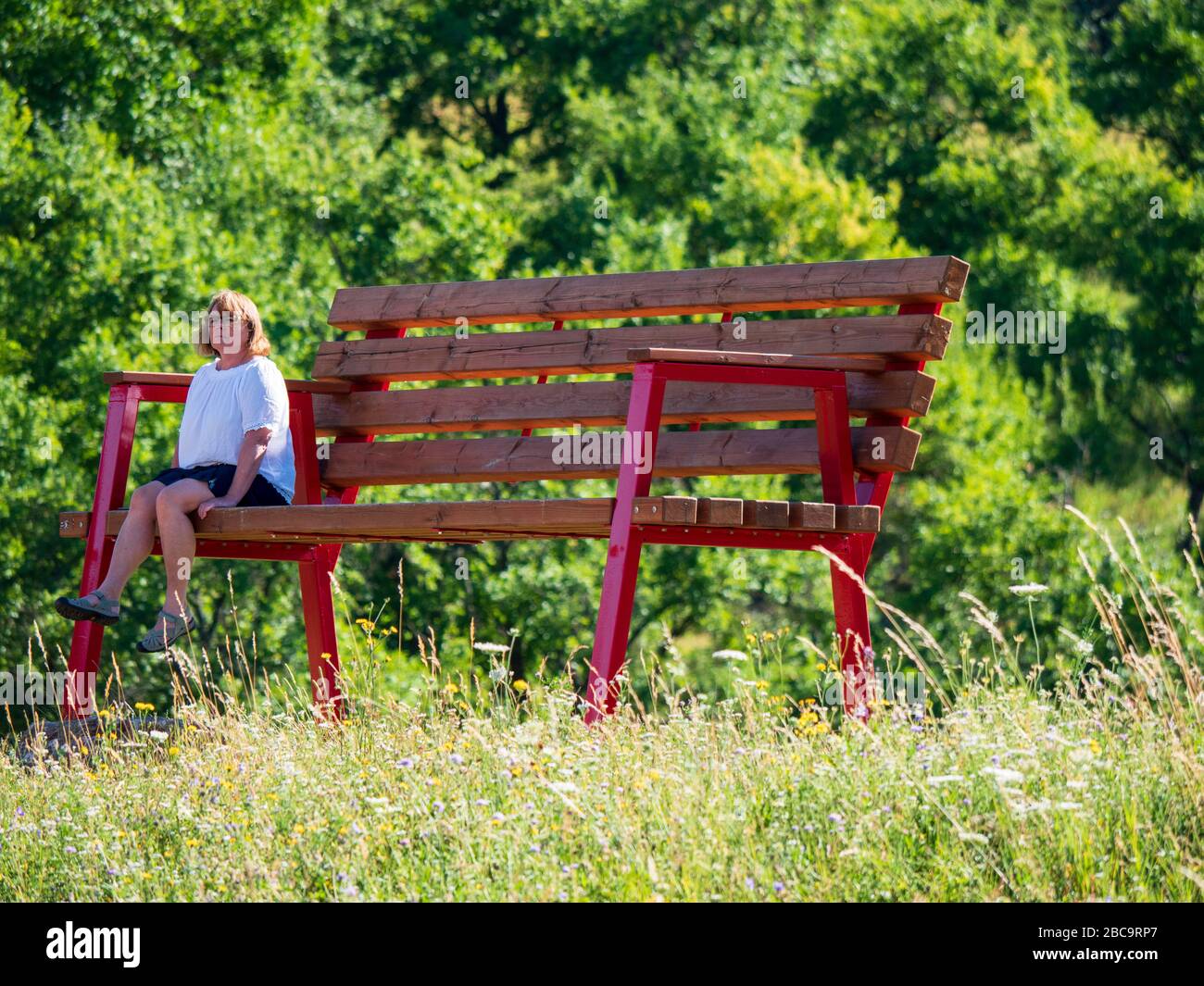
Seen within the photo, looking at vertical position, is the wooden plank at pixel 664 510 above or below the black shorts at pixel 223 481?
below

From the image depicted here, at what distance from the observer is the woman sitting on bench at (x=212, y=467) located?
561 centimetres

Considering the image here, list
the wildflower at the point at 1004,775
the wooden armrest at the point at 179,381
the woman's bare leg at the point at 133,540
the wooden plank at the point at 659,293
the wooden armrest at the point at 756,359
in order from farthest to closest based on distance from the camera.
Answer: the wooden armrest at the point at 179,381 → the wooden plank at the point at 659,293 → the woman's bare leg at the point at 133,540 → the wooden armrest at the point at 756,359 → the wildflower at the point at 1004,775

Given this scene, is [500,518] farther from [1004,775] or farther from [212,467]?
[1004,775]

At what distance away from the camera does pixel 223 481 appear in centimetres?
605

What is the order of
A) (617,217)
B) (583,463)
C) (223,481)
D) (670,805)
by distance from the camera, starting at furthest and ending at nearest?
1. (617,217)
2. (223,481)
3. (583,463)
4. (670,805)

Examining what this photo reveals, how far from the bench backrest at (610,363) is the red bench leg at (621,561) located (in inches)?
23.5

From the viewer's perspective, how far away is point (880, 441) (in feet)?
18.5

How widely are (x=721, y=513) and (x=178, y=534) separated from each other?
1.89 meters

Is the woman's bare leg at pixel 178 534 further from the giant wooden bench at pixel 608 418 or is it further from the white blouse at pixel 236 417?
the white blouse at pixel 236 417

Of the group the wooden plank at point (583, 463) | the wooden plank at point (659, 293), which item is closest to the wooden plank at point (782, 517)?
the wooden plank at point (583, 463)

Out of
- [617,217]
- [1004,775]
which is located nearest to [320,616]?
[1004,775]

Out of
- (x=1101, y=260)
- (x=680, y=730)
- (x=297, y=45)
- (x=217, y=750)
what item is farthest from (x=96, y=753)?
(x=1101, y=260)
